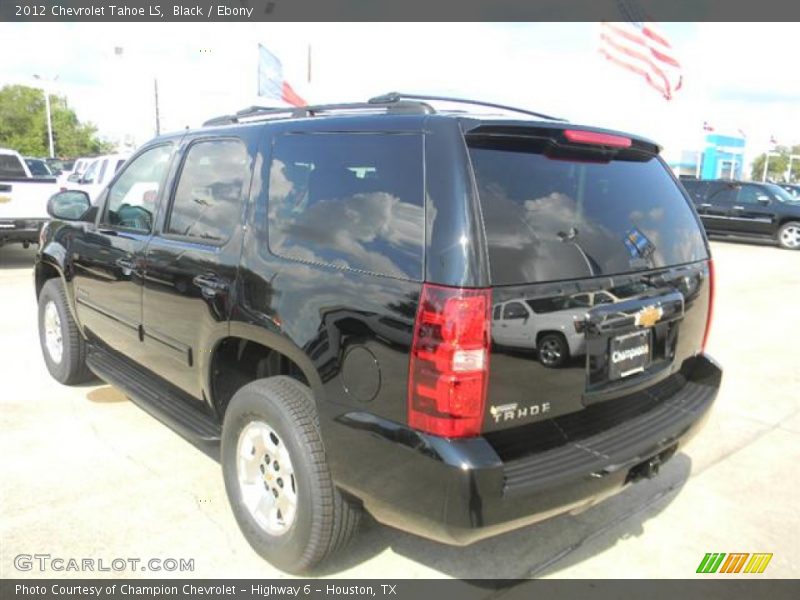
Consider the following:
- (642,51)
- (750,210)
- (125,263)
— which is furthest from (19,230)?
(750,210)

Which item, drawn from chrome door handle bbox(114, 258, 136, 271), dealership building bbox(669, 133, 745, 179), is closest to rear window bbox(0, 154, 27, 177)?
chrome door handle bbox(114, 258, 136, 271)

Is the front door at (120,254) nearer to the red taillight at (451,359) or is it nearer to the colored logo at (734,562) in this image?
the red taillight at (451,359)

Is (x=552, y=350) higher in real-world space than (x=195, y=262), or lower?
lower

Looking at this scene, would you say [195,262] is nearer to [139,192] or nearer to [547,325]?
[139,192]

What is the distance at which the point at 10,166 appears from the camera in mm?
11820

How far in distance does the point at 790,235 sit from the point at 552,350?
55.6 feet

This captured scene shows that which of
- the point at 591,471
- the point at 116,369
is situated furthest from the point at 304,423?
the point at 116,369

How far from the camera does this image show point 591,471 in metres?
2.31

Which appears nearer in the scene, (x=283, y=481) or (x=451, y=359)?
(x=451, y=359)

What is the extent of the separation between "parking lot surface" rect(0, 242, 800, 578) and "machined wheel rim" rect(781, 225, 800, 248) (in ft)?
43.7

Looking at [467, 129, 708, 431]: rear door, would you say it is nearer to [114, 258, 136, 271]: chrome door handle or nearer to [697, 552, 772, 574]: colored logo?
[697, 552, 772, 574]: colored logo

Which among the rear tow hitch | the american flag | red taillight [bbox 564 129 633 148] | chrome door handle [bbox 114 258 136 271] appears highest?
the american flag

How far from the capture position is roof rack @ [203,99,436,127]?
247 cm

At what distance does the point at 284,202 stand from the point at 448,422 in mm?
1233
